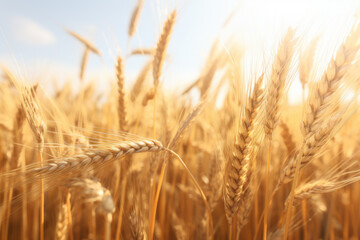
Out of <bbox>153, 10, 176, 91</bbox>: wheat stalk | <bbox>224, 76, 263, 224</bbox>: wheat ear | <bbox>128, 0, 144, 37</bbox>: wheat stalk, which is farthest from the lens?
<bbox>128, 0, 144, 37</bbox>: wheat stalk

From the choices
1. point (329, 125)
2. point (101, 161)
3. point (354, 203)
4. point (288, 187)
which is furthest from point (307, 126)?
point (354, 203)

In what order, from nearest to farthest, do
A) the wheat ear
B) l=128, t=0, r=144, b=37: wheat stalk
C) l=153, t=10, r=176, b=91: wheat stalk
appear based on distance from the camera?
the wheat ear < l=153, t=10, r=176, b=91: wheat stalk < l=128, t=0, r=144, b=37: wheat stalk

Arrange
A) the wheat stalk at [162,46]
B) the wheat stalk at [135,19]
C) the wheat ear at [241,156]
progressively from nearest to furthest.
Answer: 1. the wheat ear at [241,156]
2. the wheat stalk at [162,46]
3. the wheat stalk at [135,19]

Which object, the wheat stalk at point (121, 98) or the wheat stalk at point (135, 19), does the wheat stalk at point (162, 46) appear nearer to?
the wheat stalk at point (121, 98)

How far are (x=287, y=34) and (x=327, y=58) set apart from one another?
152 mm

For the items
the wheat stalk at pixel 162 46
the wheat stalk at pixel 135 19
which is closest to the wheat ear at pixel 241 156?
the wheat stalk at pixel 162 46

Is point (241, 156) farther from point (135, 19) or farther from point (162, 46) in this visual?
point (135, 19)

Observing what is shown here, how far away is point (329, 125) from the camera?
0.81 m

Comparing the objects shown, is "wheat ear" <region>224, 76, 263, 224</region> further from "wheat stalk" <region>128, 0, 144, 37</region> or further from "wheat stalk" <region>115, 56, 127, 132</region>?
"wheat stalk" <region>128, 0, 144, 37</region>

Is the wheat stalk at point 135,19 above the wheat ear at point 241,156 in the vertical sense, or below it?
above

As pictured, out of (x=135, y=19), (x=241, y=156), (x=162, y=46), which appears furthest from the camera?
(x=135, y=19)

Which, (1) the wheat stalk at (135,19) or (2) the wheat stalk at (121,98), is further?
(1) the wheat stalk at (135,19)

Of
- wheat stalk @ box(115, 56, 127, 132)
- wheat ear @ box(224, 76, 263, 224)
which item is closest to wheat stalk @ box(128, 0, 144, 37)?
wheat stalk @ box(115, 56, 127, 132)

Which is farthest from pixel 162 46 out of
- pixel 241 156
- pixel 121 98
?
pixel 241 156
